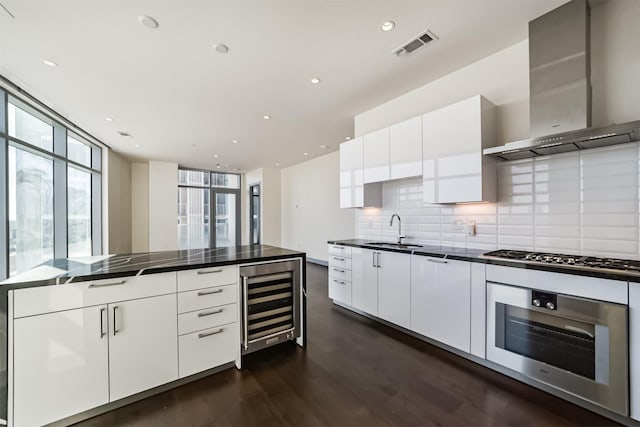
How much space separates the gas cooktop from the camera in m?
1.64

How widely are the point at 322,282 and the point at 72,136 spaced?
17.3ft

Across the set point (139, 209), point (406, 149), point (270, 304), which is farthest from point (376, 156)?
point (139, 209)

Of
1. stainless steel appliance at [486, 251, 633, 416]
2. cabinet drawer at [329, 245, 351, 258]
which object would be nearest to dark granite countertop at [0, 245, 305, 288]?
cabinet drawer at [329, 245, 351, 258]

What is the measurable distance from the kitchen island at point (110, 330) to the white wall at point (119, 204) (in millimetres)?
4698

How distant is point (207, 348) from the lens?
2.04 metres

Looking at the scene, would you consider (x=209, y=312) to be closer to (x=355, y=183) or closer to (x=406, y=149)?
(x=355, y=183)

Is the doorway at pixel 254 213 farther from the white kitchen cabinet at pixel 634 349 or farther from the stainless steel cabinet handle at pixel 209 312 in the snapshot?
the white kitchen cabinet at pixel 634 349

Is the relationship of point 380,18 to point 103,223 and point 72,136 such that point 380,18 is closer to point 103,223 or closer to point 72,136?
point 72,136

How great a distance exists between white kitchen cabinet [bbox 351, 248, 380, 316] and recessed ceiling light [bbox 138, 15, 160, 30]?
2.93 metres

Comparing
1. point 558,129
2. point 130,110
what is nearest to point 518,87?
point 558,129

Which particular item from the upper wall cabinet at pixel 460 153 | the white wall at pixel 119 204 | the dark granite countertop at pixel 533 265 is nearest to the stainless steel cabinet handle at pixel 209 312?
the dark granite countertop at pixel 533 265

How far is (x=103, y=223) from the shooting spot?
18.4 ft

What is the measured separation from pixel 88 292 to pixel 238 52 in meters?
2.26

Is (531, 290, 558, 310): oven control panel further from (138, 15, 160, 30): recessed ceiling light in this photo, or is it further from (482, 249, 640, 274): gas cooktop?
(138, 15, 160, 30): recessed ceiling light
